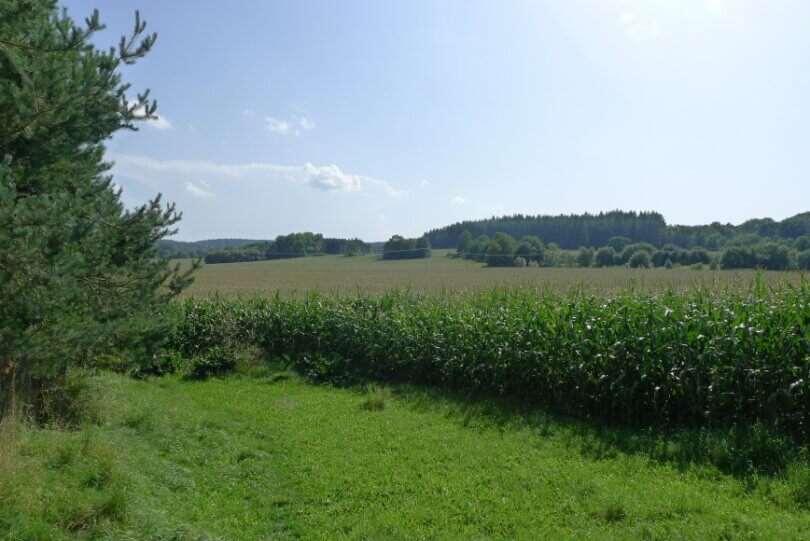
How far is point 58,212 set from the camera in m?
4.44

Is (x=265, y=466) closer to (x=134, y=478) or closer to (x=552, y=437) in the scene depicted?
→ (x=134, y=478)

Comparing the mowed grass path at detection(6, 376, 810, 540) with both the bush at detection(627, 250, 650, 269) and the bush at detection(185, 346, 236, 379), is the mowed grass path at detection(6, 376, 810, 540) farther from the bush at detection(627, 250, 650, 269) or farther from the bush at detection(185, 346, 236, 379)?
the bush at detection(627, 250, 650, 269)

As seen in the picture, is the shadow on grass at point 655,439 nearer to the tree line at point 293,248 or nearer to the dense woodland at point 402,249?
the dense woodland at point 402,249

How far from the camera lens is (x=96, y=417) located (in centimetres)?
746

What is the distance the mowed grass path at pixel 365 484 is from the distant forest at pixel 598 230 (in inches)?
2142

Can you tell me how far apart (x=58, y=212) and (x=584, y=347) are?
8.28 metres

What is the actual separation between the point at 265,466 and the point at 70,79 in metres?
5.33

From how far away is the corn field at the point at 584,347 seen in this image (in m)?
7.79

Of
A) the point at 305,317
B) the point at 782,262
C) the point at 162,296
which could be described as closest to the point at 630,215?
the point at 782,262

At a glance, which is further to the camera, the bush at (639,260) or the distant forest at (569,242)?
the bush at (639,260)

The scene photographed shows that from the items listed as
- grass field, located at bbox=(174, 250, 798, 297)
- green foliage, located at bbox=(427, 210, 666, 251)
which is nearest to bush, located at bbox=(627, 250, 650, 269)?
grass field, located at bbox=(174, 250, 798, 297)

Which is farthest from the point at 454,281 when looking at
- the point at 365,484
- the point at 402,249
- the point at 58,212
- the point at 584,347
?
the point at 402,249

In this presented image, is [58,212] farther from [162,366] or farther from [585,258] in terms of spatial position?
[585,258]

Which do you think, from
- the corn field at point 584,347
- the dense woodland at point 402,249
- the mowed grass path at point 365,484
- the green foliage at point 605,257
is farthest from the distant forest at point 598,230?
the mowed grass path at point 365,484
